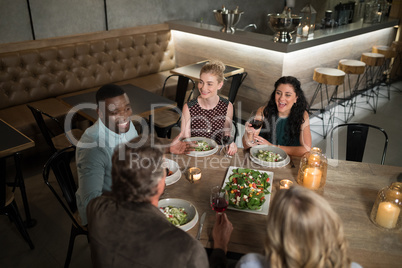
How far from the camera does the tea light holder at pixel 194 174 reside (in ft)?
5.97

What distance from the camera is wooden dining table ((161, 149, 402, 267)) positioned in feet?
4.58

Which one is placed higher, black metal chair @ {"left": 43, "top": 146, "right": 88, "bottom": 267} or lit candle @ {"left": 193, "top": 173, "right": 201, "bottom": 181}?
lit candle @ {"left": 193, "top": 173, "right": 201, "bottom": 181}

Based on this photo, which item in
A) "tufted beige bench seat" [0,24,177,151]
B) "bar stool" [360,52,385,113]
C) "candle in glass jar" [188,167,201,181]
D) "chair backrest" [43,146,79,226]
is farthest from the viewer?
"bar stool" [360,52,385,113]

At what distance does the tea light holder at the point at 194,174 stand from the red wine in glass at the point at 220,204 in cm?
30

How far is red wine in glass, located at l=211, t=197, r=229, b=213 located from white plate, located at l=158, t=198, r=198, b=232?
90 mm

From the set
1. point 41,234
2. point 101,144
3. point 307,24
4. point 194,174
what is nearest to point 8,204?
point 41,234

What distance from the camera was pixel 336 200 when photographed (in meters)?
1.69

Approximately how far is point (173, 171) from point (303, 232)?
1.05 metres

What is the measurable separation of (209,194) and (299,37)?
9.31 ft

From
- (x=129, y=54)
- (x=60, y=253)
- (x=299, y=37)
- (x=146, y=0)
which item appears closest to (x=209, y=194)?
(x=60, y=253)

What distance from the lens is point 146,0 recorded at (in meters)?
4.56

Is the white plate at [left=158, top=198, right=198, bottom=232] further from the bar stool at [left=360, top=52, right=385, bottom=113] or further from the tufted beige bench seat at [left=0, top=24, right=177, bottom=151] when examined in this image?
the bar stool at [left=360, top=52, right=385, bottom=113]

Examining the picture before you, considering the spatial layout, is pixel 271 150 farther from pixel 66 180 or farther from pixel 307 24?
pixel 307 24

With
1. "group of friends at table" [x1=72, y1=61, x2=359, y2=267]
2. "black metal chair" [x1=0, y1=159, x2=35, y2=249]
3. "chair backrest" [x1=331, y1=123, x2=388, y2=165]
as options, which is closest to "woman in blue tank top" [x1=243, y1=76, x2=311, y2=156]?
"chair backrest" [x1=331, y1=123, x2=388, y2=165]
